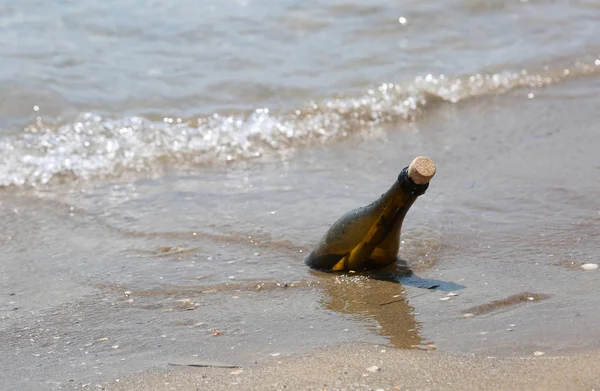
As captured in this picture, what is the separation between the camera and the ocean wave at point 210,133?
5.23 meters

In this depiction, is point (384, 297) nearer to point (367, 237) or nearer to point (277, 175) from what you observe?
point (367, 237)

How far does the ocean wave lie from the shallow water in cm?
2

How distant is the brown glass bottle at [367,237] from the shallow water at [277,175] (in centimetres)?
9

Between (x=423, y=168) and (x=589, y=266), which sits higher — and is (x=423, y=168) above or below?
above

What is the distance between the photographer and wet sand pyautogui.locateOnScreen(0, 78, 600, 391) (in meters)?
2.51

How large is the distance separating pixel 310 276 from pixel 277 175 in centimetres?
160

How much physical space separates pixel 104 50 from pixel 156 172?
2455mm

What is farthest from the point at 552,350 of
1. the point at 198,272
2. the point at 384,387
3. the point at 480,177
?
the point at 480,177

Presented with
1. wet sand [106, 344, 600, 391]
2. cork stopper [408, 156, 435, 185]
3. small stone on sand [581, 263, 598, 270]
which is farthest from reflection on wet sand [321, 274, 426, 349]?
small stone on sand [581, 263, 598, 270]

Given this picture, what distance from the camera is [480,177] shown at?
4457 mm

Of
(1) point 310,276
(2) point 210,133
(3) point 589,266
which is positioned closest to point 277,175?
(2) point 210,133

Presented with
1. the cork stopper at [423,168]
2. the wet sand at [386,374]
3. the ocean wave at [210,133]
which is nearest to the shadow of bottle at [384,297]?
the wet sand at [386,374]

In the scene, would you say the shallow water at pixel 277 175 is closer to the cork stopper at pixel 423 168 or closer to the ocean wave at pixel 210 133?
the ocean wave at pixel 210 133

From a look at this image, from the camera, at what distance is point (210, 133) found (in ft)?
18.7
